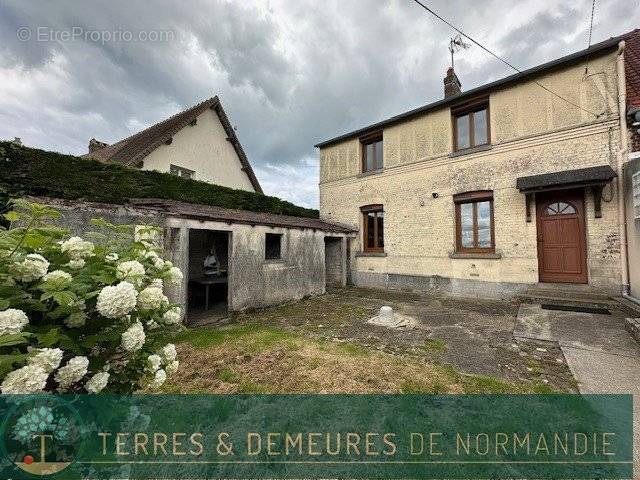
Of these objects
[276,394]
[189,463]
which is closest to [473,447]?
[276,394]

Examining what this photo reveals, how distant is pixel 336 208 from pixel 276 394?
999cm

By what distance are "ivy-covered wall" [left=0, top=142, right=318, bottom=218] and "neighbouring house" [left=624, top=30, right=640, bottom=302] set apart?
10.8 metres

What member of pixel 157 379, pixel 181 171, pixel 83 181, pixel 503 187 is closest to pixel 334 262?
pixel 503 187

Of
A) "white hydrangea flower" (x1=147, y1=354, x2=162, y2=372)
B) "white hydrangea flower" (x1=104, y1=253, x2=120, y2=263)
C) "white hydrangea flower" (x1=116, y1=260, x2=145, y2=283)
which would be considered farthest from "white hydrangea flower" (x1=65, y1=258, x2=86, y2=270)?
"white hydrangea flower" (x1=147, y1=354, x2=162, y2=372)

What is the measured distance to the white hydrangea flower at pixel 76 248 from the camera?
162 cm

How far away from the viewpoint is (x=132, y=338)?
1.53 meters

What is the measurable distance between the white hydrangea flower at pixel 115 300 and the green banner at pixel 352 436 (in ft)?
1.53

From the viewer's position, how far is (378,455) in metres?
2.36

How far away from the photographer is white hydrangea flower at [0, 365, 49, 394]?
3.64ft

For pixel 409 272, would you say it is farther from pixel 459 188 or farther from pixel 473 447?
pixel 473 447

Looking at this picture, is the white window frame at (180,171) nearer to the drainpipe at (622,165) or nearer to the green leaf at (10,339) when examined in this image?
the green leaf at (10,339)

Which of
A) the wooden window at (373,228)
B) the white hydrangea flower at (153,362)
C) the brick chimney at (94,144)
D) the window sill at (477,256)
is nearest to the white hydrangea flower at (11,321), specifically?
the white hydrangea flower at (153,362)

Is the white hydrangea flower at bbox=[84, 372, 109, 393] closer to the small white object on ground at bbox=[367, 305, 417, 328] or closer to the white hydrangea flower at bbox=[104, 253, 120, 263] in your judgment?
the white hydrangea flower at bbox=[104, 253, 120, 263]

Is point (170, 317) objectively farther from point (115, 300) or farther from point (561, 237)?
point (561, 237)
